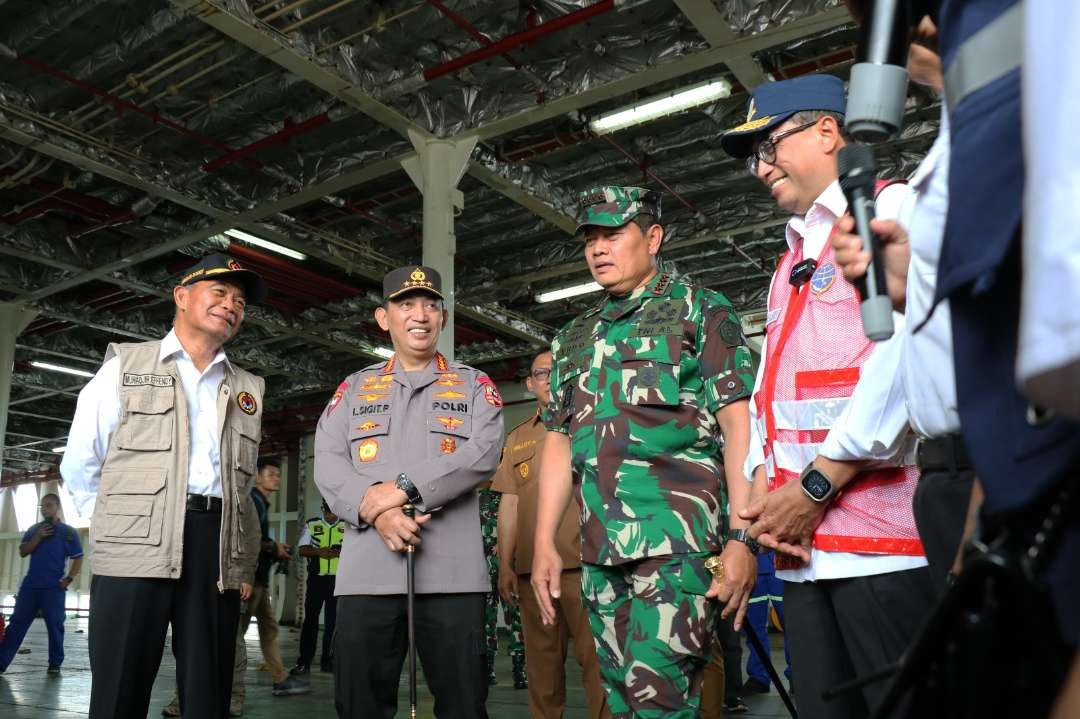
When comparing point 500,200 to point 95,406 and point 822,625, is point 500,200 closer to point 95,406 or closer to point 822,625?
point 95,406

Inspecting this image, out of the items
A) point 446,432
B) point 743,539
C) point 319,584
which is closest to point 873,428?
point 743,539

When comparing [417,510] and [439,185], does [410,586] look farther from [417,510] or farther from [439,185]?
[439,185]

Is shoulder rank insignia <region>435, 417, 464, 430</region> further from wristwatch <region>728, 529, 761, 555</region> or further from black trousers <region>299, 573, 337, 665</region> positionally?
black trousers <region>299, 573, 337, 665</region>

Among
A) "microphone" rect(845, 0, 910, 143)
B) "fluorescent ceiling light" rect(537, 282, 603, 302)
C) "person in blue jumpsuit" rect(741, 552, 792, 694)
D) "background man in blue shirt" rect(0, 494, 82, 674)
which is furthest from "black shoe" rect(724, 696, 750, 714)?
"fluorescent ceiling light" rect(537, 282, 603, 302)

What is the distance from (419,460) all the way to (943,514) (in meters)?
1.93

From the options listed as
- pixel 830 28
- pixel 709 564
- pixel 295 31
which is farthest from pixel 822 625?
pixel 295 31

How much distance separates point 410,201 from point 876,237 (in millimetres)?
→ 8369

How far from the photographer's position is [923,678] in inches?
27.0

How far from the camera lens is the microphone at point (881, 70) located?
871mm

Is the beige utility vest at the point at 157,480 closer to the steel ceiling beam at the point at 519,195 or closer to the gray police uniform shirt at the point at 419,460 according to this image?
the gray police uniform shirt at the point at 419,460

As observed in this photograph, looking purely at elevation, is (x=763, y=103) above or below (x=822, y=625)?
above

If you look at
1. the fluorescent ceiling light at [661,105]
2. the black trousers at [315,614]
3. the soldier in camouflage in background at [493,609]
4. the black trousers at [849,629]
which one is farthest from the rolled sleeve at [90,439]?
the fluorescent ceiling light at [661,105]

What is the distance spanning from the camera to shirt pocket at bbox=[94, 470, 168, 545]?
2758 mm

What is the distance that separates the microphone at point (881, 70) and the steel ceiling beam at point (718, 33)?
5131 millimetres
